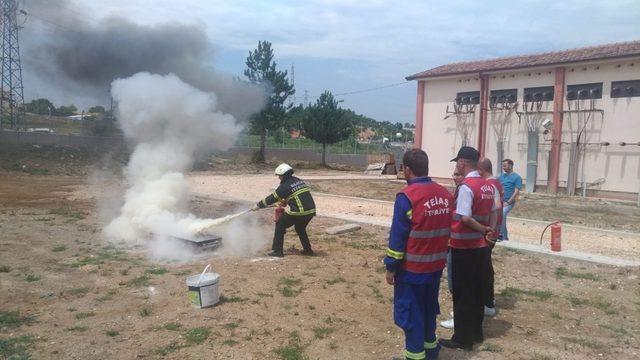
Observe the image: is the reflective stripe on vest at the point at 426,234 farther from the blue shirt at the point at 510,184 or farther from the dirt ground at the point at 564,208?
the dirt ground at the point at 564,208

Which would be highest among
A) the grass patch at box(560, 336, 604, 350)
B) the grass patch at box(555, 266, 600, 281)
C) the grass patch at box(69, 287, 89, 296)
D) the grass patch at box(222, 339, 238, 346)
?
the grass patch at box(222, 339, 238, 346)

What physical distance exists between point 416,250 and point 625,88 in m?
20.7

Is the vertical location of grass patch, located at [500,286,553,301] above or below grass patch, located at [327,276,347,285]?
below

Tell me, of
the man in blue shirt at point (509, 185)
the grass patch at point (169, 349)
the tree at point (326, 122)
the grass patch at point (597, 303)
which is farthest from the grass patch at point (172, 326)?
the tree at point (326, 122)

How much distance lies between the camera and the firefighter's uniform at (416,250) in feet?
13.2

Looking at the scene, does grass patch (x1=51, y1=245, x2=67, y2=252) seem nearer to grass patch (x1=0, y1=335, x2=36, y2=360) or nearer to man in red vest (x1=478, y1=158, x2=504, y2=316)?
grass patch (x1=0, y1=335, x2=36, y2=360)

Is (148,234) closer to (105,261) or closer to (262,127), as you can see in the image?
(105,261)

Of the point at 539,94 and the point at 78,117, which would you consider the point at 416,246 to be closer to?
the point at 539,94

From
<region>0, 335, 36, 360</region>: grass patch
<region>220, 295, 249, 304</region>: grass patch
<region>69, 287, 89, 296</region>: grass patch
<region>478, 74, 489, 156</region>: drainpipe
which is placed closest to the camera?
<region>0, 335, 36, 360</region>: grass patch

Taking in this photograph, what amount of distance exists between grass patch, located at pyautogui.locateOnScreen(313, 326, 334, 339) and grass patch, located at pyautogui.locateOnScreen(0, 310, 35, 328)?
3105 millimetres

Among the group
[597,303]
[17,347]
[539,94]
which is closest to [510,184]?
[597,303]

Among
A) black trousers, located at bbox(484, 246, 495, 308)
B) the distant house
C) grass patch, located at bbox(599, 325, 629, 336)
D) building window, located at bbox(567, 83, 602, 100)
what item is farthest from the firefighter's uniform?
the distant house

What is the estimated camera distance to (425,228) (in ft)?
13.3

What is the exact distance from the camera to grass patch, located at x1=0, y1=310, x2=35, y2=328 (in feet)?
17.3
